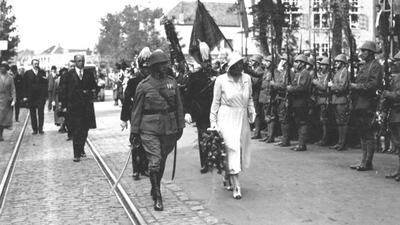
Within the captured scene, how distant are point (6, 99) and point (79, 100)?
15.0ft

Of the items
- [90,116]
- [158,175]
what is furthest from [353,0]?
[158,175]

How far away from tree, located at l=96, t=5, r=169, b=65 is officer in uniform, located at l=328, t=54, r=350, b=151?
45.5 metres

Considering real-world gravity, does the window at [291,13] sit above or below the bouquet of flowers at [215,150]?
above

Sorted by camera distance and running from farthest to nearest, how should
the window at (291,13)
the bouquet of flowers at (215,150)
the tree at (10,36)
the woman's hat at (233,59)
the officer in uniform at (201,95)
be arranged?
the tree at (10,36)
the window at (291,13)
the officer in uniform at (201,95)
the woman's hat at (233,59)
the bouquet of flowers at (215,150)

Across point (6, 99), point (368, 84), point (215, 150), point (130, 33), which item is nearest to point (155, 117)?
point (215, 150)

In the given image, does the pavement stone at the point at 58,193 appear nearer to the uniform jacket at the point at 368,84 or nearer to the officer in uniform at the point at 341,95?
the uniform jacket at the point at 368,84

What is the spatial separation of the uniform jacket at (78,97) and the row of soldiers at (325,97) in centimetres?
327

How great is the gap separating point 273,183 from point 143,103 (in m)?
2.52

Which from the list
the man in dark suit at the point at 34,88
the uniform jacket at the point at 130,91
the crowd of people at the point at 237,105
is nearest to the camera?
the crowd of people at the point at 237,105

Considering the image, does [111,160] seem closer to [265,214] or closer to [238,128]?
[238,128]

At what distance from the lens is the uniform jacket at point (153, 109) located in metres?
7.58

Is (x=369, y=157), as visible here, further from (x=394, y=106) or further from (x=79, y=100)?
(x=79, y=100)

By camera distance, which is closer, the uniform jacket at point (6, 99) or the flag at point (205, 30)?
the flag at point (205, 30)

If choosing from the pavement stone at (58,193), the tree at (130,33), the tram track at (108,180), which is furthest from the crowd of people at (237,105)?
the tree at (130,33)
